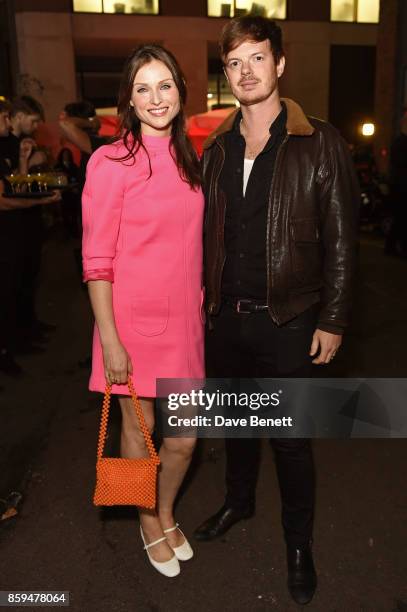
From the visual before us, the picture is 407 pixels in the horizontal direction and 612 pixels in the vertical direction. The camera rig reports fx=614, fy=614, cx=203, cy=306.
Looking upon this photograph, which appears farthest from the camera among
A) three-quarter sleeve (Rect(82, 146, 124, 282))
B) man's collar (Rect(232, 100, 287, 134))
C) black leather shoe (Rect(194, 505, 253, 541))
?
black leather shoe (Rect(194, 505, 253, 541))

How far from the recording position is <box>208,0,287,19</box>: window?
20812mm

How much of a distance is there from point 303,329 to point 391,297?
5465 mm

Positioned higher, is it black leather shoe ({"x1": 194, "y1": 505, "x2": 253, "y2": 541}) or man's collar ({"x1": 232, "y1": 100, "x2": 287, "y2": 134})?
man's collar ({"x1": 232, "y1": 100, "x2": 287, "y2": 134})

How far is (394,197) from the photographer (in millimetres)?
9547

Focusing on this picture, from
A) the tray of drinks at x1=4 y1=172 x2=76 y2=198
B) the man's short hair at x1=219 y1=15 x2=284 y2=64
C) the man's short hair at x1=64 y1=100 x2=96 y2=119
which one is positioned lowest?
the tray of drinks at x1=4 y1=172 x2=76 y2=198

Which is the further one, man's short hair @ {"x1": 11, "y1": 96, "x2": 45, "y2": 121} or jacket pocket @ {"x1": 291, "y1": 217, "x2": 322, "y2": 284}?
man's short hair @ {"x1": 11, "y1": 96, "x2": 45, "y2": 121}

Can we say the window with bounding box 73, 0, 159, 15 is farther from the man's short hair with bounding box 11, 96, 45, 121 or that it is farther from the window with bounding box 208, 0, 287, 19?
the man's short hair with bounding box 11, 96, 45, 121

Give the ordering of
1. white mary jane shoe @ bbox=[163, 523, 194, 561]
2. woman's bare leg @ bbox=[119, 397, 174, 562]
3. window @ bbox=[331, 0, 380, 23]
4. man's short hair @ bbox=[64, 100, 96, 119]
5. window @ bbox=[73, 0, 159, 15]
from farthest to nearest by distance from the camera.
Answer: window @ bbox=[331, 0, 380, 23] → window @ bbox=[73, 0, 159, 15] → man's short hair @ bbox=[64, 100, 96, 119] → white mary jane shoe @ bbox=[163, 523, 194, 561] → woman's bare leg @ bbox=[119, 397, 174, 562]

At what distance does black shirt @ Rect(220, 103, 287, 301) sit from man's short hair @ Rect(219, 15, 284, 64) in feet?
0.86

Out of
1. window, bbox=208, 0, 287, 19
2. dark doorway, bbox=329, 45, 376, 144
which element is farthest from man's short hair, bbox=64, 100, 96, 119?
dark doorway, bbox=329, 45, 376, 144

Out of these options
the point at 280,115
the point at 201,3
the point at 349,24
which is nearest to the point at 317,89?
the point at 349,24

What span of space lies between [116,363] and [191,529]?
1220mm

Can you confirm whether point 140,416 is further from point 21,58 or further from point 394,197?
point 21,58

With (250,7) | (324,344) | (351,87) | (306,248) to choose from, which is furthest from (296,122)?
(250,7)
